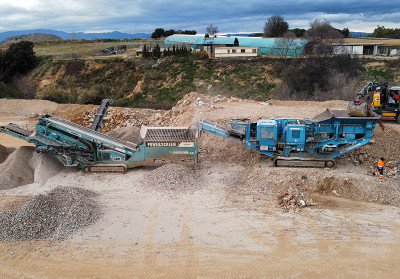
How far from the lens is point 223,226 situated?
1009 centimetres

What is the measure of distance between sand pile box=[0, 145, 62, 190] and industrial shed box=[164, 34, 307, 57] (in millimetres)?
29535

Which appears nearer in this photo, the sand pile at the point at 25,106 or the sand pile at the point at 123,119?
the sand pile at the point at 123,119

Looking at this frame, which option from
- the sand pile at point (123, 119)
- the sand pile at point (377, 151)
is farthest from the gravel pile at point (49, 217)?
the sand pile at point (123, 119)

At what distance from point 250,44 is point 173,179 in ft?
110

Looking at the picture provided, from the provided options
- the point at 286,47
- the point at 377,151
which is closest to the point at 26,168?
the point at 377,151

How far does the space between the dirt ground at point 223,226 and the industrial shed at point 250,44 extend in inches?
1065

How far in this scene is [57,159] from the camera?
14.2 meters

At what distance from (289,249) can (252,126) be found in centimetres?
584

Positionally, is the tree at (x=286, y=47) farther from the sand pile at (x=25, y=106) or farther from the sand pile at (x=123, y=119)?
the sand pile at (x=25, y=106)

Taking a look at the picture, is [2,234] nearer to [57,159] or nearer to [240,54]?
[57,159]

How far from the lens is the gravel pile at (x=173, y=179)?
12.4 m

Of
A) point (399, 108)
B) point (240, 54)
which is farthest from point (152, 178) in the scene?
point (240, 54)

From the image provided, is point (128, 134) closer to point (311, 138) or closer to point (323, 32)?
point (311, 138)

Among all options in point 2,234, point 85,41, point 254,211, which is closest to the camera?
point 2,234
